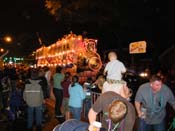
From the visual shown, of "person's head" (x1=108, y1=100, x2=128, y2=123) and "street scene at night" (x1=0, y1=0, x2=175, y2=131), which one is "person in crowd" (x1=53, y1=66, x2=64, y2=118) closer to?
"street scene at night" (x1=0, y1=0, x2=175, y2=131)

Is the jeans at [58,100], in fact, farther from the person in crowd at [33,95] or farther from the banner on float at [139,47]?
the person in crowd at [33,95]

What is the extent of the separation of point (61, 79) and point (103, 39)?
20.9 meters

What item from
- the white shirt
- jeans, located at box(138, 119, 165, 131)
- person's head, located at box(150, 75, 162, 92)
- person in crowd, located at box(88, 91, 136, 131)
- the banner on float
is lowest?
jeans, located at box(138, 119, 165, 131)

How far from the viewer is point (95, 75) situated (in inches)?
687

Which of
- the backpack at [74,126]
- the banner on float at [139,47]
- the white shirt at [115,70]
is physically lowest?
the backpack at [74,126]

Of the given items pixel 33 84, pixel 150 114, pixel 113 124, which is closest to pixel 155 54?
pixel 33 84

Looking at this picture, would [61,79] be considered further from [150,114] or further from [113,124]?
[113,124]

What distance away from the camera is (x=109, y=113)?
5082 millimetres

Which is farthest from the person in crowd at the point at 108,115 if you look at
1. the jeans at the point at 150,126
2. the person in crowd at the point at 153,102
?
the jeans at the point at 150,126

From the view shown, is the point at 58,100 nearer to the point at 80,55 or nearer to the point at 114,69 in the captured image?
the point at 114,69

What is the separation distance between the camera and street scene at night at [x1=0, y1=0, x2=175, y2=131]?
23.4 ft

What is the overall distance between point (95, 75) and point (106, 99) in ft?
38.7

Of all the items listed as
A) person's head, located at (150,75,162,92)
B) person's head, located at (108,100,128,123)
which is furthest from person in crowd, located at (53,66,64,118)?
person's head, located at (108,100,128,123)

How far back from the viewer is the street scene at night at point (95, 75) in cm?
713
